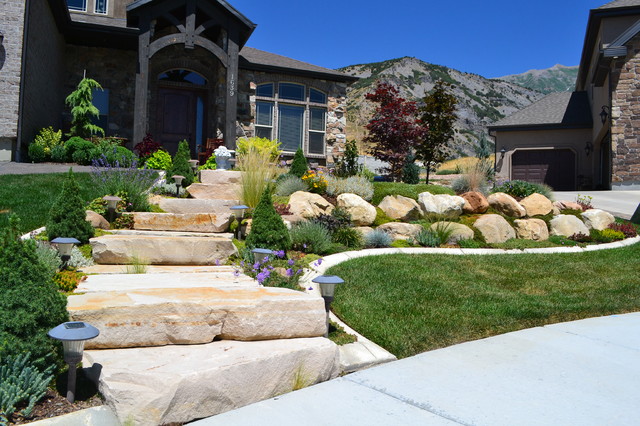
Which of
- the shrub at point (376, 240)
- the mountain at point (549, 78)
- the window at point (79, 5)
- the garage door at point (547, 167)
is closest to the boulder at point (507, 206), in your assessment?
the shrub at point (376, 240)

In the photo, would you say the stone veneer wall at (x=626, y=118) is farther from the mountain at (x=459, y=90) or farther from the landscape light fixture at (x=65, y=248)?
the mountain at (x=459, y=90)

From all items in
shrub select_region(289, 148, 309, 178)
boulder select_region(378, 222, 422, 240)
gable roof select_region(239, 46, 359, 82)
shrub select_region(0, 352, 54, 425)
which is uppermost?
gable roof select_region(239, 46, 359, 82)

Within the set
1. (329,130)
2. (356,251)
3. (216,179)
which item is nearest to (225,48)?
(329,130)

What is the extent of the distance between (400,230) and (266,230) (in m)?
3.71

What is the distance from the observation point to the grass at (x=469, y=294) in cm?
426

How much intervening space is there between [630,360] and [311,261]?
3675 mm

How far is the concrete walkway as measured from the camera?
2.74 m

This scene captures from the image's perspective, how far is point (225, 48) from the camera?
45.7 feet

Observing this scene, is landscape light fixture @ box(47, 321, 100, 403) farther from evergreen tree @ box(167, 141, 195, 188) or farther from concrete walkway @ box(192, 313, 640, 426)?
evergreen tree @ box(167, 141, 195, 188)

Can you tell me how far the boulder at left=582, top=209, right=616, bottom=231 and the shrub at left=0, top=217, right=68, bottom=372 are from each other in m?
9.72

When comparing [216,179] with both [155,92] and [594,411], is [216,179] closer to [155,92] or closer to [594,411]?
[155,92]

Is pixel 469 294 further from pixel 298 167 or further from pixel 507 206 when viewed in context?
pixel 298 167

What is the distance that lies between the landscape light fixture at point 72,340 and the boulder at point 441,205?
7.48m

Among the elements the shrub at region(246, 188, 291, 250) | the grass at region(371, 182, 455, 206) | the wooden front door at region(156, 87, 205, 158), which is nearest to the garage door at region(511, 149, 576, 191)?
the grass at region(371, 182, 455, 206)
